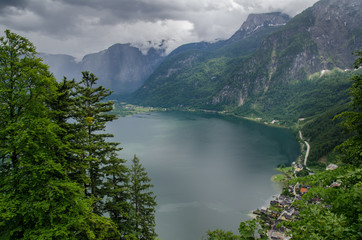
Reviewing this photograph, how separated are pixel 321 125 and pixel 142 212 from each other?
138 m

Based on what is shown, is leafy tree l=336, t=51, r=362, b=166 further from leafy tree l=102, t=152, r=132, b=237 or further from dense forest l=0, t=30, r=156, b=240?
leafy tree l=102, t=152, r=132, b=237

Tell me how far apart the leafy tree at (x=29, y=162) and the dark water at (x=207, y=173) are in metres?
38.6

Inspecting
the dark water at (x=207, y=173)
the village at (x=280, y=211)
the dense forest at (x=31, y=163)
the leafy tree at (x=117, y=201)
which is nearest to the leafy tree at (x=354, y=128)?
the dense forest at (x=31, y=163)

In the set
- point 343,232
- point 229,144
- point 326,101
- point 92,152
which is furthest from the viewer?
point 326,101

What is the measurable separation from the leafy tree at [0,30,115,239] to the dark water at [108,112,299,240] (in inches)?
1518

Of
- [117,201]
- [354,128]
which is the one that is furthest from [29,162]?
[354,128]

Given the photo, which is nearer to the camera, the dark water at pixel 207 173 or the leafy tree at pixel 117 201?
the leafy tree at pixel 117 201

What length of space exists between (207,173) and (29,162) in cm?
7251

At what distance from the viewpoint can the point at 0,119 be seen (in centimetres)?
897

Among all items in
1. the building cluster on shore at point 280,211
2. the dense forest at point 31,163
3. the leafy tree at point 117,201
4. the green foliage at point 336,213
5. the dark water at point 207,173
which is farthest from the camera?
the dark water at point 207,173

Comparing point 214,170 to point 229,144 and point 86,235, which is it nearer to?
point 229,144

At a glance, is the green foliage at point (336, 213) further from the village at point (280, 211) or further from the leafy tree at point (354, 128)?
the village at point (280, 211)

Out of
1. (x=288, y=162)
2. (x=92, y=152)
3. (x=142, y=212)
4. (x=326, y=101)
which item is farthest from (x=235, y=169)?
(x=326, y=101)

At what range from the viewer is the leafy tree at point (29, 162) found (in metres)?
8.37
